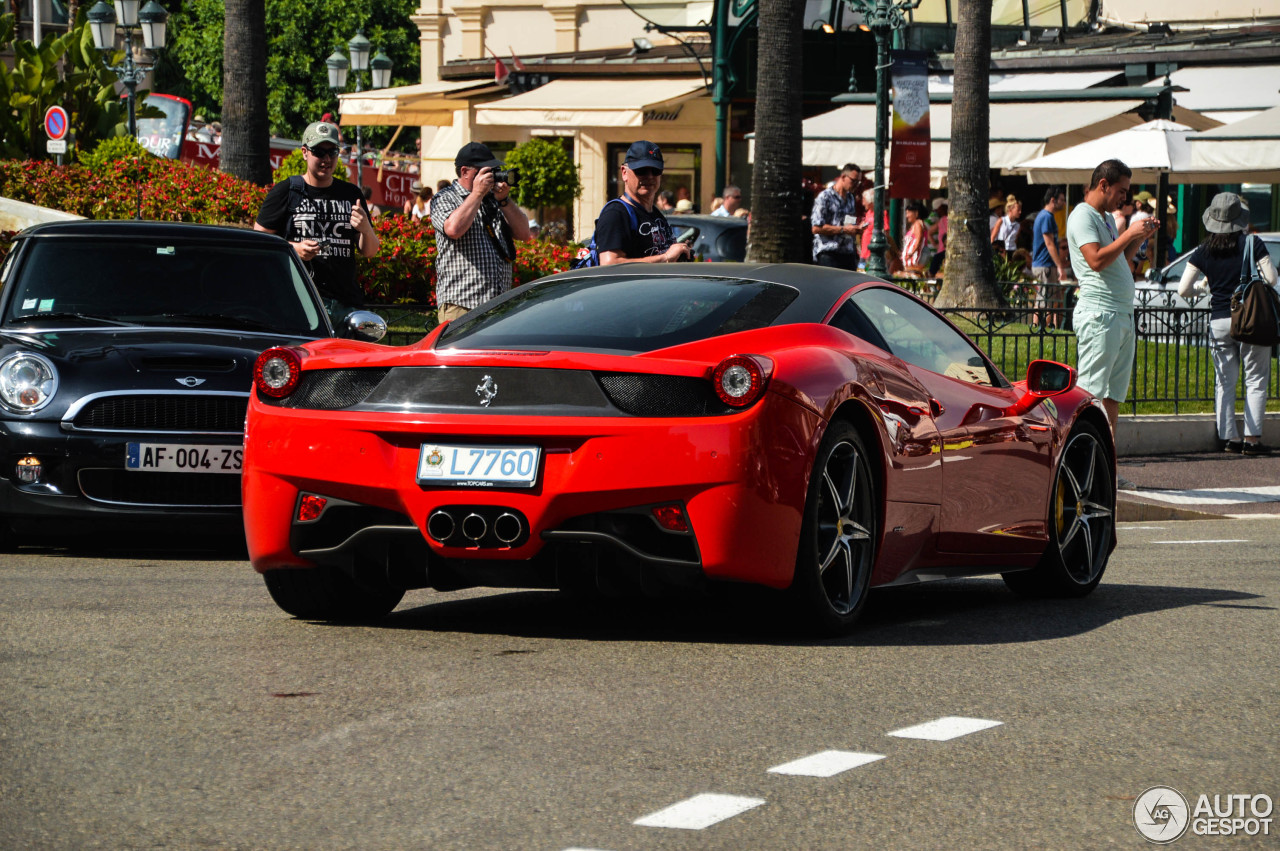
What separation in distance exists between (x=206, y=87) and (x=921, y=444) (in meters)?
77.1

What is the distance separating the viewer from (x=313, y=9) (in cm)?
8050

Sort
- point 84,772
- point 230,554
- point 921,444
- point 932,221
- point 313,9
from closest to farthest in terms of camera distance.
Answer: point 84,772
point 921,444
point 230,554
point 932,221
point 313,9

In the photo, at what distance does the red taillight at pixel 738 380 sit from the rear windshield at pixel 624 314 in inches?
12.2

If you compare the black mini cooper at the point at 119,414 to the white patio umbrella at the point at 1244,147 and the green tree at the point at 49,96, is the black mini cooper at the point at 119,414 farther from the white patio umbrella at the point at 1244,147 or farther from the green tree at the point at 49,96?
the white patio umbrella at the point at 1244,147

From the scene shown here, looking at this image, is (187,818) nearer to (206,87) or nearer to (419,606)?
(419,606)

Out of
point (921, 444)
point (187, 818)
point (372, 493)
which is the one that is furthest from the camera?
point (921, 444)

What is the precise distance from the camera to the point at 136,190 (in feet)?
58.9

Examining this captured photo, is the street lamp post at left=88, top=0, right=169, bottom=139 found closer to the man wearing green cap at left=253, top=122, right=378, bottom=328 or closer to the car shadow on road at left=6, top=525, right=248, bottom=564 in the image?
the man wearing green cap at left=253, top=122, right=378, bottom=328

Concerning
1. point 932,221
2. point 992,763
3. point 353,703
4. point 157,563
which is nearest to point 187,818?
point 353,703

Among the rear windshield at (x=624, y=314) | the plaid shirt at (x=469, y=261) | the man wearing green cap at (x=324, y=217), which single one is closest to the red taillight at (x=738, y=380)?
the rear windshield at (x=624, y=314)

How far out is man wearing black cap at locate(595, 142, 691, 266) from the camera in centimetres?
1045

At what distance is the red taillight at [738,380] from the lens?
6184 millimetres

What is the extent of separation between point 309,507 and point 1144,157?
20.3 meters
